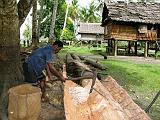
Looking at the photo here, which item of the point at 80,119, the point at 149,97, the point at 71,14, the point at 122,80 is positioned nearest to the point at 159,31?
the point at 122,80

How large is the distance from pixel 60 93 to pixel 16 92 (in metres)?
4.52

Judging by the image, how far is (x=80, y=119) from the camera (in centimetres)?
586

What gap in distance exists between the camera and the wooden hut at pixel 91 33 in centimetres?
5881

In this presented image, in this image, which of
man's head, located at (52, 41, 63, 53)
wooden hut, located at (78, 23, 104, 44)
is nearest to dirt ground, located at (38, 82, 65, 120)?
man's head, located at (52, 41, 63, 53)

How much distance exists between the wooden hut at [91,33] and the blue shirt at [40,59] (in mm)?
50067

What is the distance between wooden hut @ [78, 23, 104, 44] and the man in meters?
49.9

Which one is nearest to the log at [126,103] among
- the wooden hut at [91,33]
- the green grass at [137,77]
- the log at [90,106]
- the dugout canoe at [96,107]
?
the dugout canoe at [96,107]

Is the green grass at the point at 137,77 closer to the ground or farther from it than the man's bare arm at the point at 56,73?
closer to the ground

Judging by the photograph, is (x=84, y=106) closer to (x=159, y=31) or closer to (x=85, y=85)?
(x=85, y=85)

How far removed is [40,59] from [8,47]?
0.87 metres

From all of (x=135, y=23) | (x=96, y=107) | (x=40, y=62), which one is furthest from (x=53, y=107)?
(x=135, y=23)

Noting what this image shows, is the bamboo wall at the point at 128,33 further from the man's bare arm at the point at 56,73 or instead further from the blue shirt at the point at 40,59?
the man's bare arm at the point at 56,73

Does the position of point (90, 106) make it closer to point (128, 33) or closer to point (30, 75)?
point (30, 75)

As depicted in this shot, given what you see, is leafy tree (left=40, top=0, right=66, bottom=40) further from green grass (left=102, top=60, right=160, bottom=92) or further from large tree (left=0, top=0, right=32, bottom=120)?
large tree (left=0, top=0, right=32, bottom=120)
